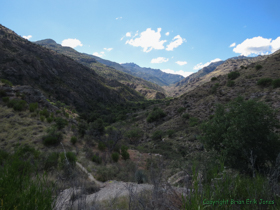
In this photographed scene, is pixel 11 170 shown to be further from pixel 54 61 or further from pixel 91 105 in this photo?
pixel 54 61

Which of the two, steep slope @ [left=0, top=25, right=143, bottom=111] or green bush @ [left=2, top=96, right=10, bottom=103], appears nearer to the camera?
green bush @ [left=2, top=96, right=10, bottom=103]

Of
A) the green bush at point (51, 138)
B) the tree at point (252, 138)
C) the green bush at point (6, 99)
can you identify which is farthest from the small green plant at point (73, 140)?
the tree at point (252, 138)

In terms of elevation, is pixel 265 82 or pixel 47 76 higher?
pixel 47 76

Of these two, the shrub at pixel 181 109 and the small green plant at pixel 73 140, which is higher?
the shrub at pixel 181 109

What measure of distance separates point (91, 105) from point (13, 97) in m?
36.7

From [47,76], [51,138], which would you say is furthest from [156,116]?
[47,76]

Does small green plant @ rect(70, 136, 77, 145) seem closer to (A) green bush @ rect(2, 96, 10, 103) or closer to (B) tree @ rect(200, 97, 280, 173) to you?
(A) green bush @ rect(2, 96, 10, 103)

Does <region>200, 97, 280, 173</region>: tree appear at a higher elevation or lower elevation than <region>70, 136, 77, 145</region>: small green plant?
higher

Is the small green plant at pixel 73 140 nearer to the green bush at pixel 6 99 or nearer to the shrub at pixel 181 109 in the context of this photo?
the green bush at pixel 6 99

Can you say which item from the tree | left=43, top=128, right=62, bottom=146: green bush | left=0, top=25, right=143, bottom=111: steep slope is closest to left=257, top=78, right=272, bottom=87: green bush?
the tree

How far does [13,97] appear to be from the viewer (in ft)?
46.1

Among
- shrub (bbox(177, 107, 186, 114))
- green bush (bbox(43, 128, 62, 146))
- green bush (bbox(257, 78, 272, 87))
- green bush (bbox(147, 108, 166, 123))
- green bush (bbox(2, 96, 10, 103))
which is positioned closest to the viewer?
green bush (bbox(43, 128, 62, 146))

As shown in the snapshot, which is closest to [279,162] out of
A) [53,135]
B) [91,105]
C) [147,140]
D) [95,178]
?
[95,178]

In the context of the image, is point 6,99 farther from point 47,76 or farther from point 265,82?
point 47,76
